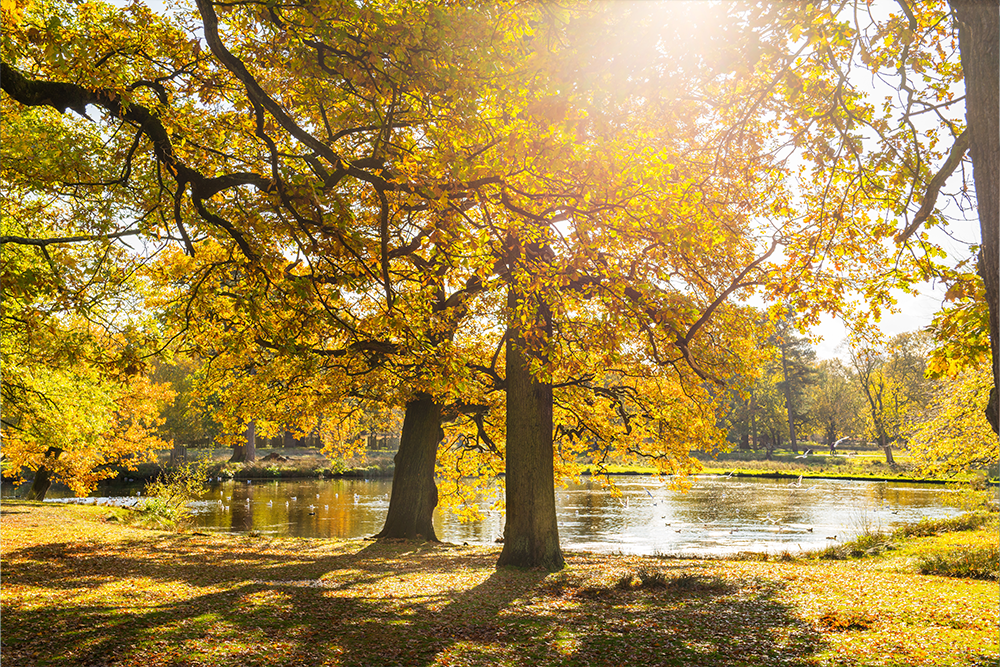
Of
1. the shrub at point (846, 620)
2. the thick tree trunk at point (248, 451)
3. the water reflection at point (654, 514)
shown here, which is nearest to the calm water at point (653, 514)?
the water reflection at point (654, 514)

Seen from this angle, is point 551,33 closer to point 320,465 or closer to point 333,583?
A: point 333,583

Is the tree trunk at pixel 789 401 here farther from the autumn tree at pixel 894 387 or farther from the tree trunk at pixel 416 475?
the tree trunk at pixel 416 475

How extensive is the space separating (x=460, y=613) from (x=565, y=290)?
4910 mm

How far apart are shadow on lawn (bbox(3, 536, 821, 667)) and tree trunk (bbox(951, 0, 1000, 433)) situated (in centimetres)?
413

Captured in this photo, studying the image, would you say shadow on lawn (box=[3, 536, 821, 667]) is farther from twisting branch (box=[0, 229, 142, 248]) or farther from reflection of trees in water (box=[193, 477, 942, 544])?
reflection of trees in water (box=[193, 477, 942, 544])

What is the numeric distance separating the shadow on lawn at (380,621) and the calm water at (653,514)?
7.94 m

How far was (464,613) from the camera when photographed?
326 inches

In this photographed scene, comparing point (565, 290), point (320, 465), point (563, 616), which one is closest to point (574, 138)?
point (565, 290)

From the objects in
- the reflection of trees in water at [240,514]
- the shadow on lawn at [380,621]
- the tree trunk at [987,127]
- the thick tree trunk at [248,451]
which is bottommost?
the reflection of trees in water at [240,514]

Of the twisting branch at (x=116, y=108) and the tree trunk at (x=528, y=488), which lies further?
the tree trunk at (x=528, y=488)

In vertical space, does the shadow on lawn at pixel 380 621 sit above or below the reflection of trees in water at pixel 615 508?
above

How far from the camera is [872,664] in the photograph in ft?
20.2

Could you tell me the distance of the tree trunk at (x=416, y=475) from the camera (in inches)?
687

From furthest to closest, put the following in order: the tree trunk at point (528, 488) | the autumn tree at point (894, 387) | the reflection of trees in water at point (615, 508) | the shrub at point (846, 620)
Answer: the autumn tree at point (894, 387), the reflection of trees in water at point (615, 508), the tree trunk at point (528, 488), the shrub at point (846, 620)
